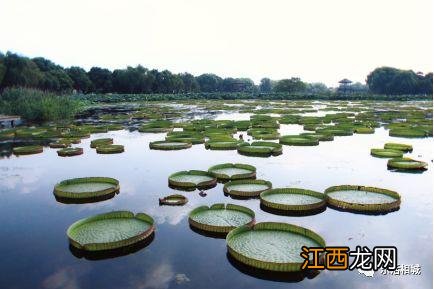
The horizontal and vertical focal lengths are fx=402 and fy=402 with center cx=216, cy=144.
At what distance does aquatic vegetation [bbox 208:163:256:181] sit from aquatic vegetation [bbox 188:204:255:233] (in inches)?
78.4

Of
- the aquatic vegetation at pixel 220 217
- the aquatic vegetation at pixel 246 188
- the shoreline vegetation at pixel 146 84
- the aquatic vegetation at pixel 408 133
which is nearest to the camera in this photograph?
the aquatic vegetation at pixel 220 217

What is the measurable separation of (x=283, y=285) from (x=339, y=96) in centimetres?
5291

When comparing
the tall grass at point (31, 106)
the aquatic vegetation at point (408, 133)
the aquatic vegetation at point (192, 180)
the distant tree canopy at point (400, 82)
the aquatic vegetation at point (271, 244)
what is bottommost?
the aquatic vegetation at point (271, 244)

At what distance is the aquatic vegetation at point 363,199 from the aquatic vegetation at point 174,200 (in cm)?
248

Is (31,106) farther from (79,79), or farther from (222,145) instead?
(79,79)

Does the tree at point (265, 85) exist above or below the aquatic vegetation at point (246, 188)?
above

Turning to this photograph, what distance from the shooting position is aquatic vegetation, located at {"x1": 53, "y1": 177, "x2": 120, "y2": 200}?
7.31m

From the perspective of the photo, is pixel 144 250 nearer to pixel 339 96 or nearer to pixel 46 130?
pixel 46 130

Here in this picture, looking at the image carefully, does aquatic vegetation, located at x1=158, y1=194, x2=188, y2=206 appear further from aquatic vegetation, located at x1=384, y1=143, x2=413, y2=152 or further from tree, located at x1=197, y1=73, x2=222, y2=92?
tree, located at x1=197, y1=73, x2=222, y2=92

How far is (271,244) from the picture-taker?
5.13 m

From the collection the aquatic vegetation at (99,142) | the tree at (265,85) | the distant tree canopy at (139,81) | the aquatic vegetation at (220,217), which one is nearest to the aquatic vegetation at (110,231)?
the aquatic vegetation at (220,217)

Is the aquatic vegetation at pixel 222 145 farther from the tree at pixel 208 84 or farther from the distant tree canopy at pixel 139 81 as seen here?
the tree at pixel 208 84

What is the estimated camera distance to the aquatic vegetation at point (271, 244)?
464 centimetres

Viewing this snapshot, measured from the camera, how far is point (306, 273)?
4.62 metres
